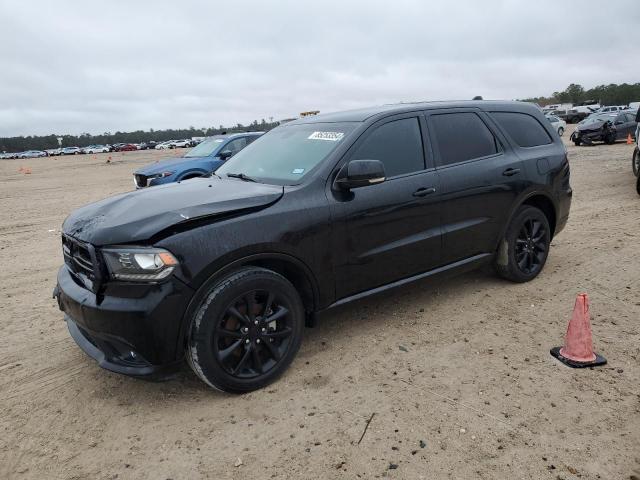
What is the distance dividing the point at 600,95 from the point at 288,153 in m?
111

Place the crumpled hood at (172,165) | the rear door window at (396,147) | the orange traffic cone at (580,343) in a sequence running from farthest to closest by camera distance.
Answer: the crumpled hood at (172,165) < the rear door window at (396,147) < the orange traffic cone at (580,343)

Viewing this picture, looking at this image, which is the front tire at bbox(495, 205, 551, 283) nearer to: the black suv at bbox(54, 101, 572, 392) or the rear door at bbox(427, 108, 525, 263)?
the black suv at bbox(54, 101, 572, 392)

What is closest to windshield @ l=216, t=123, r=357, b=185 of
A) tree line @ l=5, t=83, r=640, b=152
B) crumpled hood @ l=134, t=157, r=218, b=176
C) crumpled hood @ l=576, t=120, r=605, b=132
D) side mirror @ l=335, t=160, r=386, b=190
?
side mirror @ l=335, t=160, r=386, b=190

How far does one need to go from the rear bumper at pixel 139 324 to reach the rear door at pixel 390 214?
1.23 meters

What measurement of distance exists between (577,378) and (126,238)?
3032 mm

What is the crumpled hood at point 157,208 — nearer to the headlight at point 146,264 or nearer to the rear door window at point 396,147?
the headlight at point 146,264

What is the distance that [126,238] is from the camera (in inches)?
115

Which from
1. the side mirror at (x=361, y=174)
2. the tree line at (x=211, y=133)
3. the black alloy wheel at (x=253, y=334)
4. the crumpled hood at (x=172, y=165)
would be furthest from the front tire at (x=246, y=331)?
the tree line at (x=211, y=133)

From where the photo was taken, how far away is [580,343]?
3438mm

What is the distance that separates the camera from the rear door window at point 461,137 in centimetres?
432

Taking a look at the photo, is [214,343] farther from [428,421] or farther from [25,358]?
[25,358]

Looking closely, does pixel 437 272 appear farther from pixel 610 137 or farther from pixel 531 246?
pixel 610 137

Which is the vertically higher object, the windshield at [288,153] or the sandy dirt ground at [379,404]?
the windshield at [288,153]

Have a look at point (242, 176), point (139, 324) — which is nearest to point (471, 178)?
point (242, 176)
